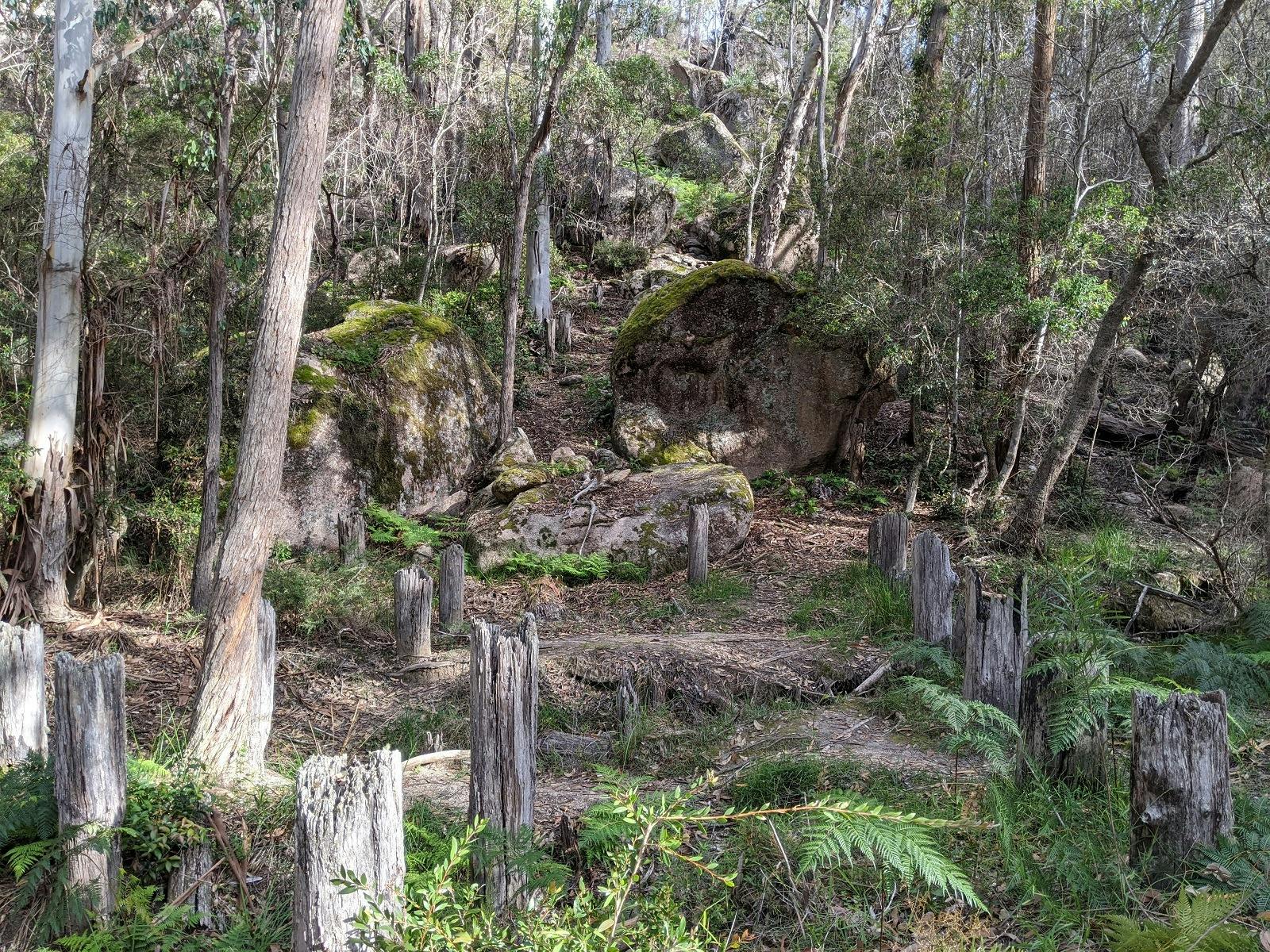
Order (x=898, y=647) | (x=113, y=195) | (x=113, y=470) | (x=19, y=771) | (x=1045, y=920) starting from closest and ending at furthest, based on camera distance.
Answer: (x=1045, y=920) → (x=19, y=771) → (x=898, y=647) → (x=113, y=470) → (x=113, y=195)

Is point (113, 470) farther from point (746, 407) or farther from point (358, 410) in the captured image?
point (746, 407)

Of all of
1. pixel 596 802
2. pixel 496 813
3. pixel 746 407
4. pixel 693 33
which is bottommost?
pixel 596 802

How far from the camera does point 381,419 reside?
37.6ft

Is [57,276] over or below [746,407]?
over

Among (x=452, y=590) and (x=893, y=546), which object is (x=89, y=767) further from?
(x=893, y=546)

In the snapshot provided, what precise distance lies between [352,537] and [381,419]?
2.20 metres

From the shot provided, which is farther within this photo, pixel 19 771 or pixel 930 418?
pixel 930 418

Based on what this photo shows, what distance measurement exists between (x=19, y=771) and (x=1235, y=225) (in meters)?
10.6

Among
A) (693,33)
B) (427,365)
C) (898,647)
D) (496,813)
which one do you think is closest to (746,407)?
(427,365)

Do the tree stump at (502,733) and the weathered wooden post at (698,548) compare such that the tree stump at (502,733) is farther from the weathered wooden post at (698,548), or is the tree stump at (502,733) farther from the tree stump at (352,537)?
the tree stump at (352,537)

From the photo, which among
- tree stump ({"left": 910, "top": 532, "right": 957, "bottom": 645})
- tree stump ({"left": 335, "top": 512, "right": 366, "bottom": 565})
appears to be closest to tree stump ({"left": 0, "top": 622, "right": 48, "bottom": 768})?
tree stump ({"left": 335, "top": 512, "right": 366, "bottom": 565})

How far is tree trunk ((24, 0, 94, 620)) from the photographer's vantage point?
8008mm

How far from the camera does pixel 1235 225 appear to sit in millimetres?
9055

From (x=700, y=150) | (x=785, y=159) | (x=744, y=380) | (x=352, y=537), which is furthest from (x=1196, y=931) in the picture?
(x=700, y=150)
